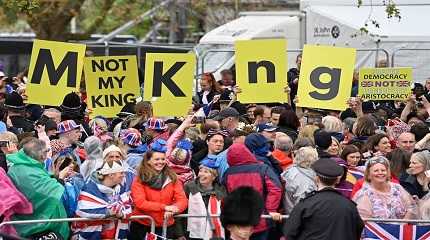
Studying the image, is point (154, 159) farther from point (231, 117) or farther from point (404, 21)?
point (404, 21)

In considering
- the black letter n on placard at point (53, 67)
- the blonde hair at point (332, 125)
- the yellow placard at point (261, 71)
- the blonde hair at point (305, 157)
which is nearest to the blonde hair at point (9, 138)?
the blonde hair at point (305, 157)

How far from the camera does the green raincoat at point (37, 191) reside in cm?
1389

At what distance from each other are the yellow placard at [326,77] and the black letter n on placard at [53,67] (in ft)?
9.77

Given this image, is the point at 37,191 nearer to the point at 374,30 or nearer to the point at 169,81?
the point at 169,81

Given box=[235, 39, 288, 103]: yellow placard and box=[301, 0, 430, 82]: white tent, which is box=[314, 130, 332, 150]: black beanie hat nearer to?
box=[235, 39, 288, 103]: yellow placard

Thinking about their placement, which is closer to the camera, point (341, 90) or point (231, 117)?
point (231, 117)

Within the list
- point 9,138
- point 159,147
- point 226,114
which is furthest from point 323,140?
point 9,138

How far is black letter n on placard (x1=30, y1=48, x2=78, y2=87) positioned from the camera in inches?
782

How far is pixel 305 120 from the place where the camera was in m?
19.4

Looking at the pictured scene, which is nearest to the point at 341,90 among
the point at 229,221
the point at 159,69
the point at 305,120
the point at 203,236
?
the point at 305,120

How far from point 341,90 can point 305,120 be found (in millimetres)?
597

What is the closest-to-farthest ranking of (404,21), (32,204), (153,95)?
1. (32,204)
2. (153,95)
3. (404,21)

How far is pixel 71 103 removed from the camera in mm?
18344

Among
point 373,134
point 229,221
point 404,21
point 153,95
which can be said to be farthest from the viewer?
point 404,21
